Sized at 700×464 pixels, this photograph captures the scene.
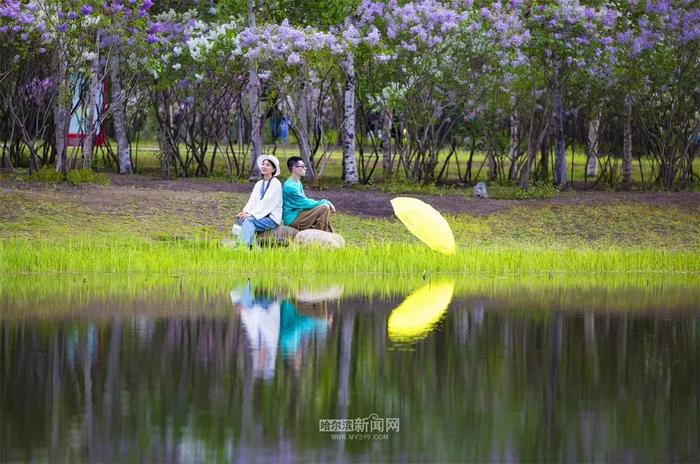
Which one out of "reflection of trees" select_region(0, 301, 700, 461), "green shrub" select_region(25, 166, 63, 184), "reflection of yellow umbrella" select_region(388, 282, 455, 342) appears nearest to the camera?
"reflection of trees" select_region(0, 301, 700, 461)

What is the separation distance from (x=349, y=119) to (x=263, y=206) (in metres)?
11.5

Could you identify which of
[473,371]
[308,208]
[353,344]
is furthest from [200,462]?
[308,208]

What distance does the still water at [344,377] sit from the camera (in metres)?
8.52

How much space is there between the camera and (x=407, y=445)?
853cm

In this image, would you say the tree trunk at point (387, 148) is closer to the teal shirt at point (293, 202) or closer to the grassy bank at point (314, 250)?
the grassy bank at point (314, 250)

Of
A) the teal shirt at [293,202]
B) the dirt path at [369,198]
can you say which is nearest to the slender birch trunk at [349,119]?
the dirt path at [369,198]

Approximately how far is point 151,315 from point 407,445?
592 cm

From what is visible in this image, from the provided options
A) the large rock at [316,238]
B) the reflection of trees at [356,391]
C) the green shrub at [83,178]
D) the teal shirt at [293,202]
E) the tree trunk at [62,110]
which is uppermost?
the tree trunk at [62,110]

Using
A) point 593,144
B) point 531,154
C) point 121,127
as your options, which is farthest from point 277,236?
point 593,144

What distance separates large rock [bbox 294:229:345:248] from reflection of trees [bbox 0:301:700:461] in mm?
5623

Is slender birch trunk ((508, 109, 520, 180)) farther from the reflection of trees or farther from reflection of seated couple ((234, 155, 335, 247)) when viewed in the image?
the reflection of trees

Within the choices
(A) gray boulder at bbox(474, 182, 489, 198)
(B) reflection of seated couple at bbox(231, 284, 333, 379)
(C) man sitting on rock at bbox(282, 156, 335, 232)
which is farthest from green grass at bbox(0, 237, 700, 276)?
(A) gray boulder at bbox(474, 182, 489, 198)

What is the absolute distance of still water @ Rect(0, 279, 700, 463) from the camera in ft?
27.9

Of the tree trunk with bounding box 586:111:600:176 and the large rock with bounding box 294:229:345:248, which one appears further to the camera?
the tree trunk with bounding box 586:111:600:176
